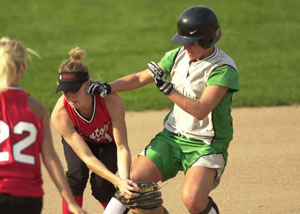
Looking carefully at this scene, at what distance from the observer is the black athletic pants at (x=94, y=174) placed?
5.84m

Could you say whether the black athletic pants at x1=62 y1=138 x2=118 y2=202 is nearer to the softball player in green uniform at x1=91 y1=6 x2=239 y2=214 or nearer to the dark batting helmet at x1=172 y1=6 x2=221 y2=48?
the softball player in green uniform at x1=91 y1=6 x2=239 y2=214

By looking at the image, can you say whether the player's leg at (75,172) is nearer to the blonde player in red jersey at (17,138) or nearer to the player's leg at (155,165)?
the player's leg at (155,165)

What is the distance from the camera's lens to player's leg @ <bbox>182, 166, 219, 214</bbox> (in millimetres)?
5207

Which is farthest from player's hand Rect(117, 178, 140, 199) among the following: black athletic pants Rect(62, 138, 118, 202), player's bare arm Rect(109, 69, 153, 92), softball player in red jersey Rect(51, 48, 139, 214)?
player's bare arm Rect(109, 69, 153, 92)

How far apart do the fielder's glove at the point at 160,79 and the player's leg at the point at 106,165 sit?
0.97m

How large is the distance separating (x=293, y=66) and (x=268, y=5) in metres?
5.91

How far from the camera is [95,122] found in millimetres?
5621

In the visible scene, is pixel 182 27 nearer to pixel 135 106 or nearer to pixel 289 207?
pixel 289 207

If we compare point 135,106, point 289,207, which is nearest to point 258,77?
point 135,106

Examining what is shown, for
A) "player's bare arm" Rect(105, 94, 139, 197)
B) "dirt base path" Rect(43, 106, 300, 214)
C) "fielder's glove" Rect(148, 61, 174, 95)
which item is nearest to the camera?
"fielder's glove" Rect(148, 61, 174, 95)

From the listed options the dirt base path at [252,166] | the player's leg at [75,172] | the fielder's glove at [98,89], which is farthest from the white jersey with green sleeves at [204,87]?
the dirt base path at [252,166]

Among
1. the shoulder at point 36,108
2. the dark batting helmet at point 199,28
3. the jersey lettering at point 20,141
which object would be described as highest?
the dark batting helmet at point 199,28

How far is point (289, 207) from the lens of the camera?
657cm

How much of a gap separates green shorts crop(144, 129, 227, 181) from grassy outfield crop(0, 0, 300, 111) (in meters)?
4.87
